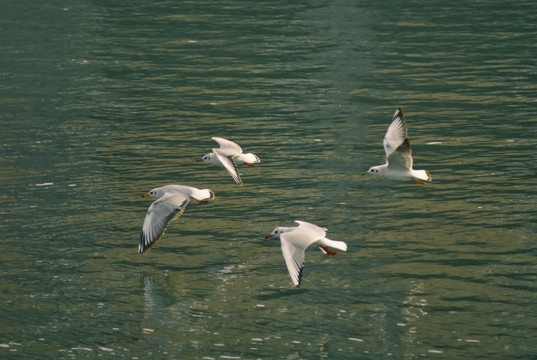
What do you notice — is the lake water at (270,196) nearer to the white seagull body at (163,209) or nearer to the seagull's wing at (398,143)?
the white seagull body at (163,209)

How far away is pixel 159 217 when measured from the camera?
669 inches

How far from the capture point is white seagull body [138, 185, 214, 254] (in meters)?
16.7

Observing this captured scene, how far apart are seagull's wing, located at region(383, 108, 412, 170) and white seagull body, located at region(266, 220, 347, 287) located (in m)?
2.93

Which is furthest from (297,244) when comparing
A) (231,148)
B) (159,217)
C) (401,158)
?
(231,148)

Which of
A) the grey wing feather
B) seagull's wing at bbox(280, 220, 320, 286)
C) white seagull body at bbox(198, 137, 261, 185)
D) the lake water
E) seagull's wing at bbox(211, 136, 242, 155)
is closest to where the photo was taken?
the lake water

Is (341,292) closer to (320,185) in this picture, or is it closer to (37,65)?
(320,185)

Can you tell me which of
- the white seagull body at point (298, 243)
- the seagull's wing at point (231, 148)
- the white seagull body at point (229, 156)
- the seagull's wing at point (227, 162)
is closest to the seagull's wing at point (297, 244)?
the white seagull body at point (298, 243)

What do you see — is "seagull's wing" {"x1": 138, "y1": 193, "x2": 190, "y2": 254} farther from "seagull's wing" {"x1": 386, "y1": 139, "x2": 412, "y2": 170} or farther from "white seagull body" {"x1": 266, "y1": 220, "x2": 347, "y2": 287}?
"seagull's wing" {"x1": 386, "y1": 139, "x2": 412, "y2": 170}

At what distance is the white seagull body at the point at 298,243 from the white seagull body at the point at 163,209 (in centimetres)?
216

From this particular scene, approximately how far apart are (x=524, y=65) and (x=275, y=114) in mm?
9928

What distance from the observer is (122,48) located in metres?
38.8

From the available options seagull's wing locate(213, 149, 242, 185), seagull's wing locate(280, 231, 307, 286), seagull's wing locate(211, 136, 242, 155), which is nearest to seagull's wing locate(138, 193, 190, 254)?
seagull's wing locate(213, 149, 242, 185)

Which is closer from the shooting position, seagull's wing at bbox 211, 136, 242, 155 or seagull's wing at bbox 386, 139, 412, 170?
seagull's wing at bbox 386, 139, 412, 170

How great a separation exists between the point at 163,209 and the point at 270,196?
359cm
